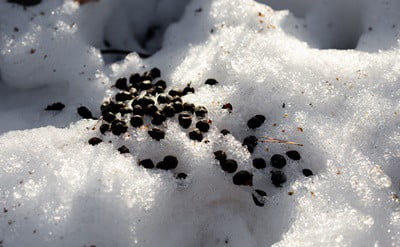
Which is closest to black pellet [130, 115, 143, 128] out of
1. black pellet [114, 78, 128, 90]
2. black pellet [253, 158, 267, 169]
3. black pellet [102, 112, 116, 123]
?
black pellet [102, 112, 116, 123]

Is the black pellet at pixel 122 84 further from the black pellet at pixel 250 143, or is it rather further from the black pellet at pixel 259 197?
the black pellet at pixel 259 197

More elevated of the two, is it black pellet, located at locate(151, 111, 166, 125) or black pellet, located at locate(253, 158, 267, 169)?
black pellet, located at locate(151, 111, 166, 125)

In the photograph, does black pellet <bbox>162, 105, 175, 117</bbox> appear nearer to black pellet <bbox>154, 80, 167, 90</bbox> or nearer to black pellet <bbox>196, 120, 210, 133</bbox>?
black pellet <bbox>196, 120, 210, 133</bbox>

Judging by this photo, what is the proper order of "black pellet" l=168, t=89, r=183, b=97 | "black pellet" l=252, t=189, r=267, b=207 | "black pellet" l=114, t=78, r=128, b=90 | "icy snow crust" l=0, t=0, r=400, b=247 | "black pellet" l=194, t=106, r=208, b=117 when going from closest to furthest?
1. "icy snow crust" l=0, t=0, r=400, b=247
2. "black pellet" l=252, t=189, r=267, b=207
3. "black pellet" l=194, t=106, r=208, b=117
4. "black pellet" l=168, t=89, r=183, b=97
5. "black pellet" l=114, t=78, r=128, b=90

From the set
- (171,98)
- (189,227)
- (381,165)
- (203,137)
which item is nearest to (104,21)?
(171,98)

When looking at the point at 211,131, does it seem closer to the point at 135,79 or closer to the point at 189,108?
the point at 189,108

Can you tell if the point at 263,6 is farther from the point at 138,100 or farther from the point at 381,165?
the point at 381,165

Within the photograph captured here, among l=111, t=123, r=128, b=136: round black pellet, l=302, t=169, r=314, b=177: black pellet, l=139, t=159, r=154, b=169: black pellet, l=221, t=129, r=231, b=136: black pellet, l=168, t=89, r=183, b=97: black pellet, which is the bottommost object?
l=139, t=159, r=154, b=169: black pellet
